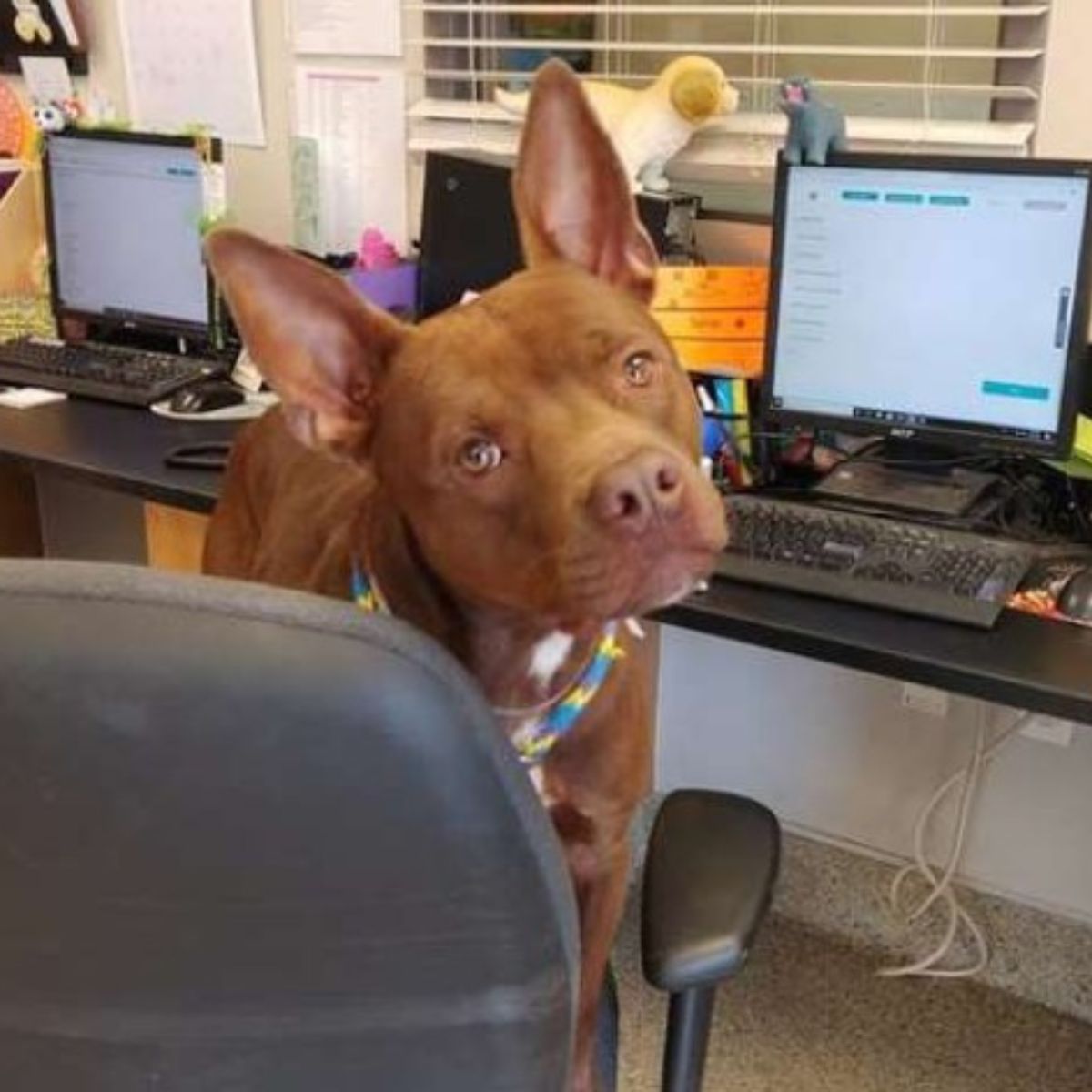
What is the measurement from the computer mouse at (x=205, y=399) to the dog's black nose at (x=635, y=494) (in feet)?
4.72

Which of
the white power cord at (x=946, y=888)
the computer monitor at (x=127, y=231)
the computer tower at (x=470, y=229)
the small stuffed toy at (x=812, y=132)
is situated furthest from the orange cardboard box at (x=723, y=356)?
the computer monitor at (x=127, y=231)

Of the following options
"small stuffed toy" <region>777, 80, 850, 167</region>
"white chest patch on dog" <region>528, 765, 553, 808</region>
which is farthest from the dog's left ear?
"white chest patch on dog" <region>528, 765, 553, 808</region>

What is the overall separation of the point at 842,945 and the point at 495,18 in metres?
1.65

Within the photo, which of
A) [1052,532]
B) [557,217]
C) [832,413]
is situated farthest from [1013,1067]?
[557,217]

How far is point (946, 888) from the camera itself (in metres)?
2.21

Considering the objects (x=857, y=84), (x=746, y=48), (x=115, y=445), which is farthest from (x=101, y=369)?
(x=857, y=84)

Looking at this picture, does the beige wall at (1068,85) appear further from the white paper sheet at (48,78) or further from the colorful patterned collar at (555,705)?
the white paper sheet at (48,78)

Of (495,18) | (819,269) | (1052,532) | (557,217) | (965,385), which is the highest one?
(495,18)

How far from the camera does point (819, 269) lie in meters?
1.80

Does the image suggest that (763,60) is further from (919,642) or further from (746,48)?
(919,642)

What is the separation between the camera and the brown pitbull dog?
934mm

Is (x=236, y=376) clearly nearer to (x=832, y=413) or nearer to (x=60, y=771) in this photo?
(x=832, y=413)

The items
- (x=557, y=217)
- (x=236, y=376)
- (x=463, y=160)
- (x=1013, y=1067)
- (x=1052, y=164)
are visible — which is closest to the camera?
(x=557, y=217)

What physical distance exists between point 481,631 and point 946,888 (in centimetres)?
136
